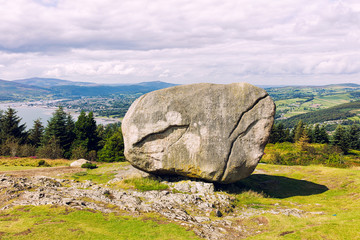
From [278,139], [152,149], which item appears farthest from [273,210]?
[278,139]

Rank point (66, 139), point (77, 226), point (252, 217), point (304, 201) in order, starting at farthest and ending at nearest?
point (66, 139) → point (304, 201) → point (252, 217) → point (77, 226)

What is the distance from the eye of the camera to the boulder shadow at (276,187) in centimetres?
2423

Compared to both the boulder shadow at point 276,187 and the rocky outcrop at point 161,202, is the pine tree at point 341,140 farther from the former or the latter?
the rocky outcrop at point 161,202

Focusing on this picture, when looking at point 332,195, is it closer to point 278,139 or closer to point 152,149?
point 152,149

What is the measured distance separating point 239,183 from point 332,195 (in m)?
9.50

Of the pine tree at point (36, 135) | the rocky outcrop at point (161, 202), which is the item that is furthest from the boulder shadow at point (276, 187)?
the pine tree at point (36, 135)

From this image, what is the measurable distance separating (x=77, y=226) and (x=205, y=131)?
13.3 meters

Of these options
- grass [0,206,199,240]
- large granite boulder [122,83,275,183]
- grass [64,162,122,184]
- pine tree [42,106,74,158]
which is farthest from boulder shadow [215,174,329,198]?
pine tree [42,106,74,158]

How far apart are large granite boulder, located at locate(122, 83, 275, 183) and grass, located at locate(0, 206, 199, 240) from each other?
7.80 meters

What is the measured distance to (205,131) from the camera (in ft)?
70.7

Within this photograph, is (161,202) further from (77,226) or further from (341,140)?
(341,140)

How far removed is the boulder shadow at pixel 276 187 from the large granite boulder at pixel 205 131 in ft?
9.62

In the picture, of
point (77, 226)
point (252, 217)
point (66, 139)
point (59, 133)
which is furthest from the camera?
point (66, 139)

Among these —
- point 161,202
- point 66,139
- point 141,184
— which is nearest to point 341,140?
point 141,184
